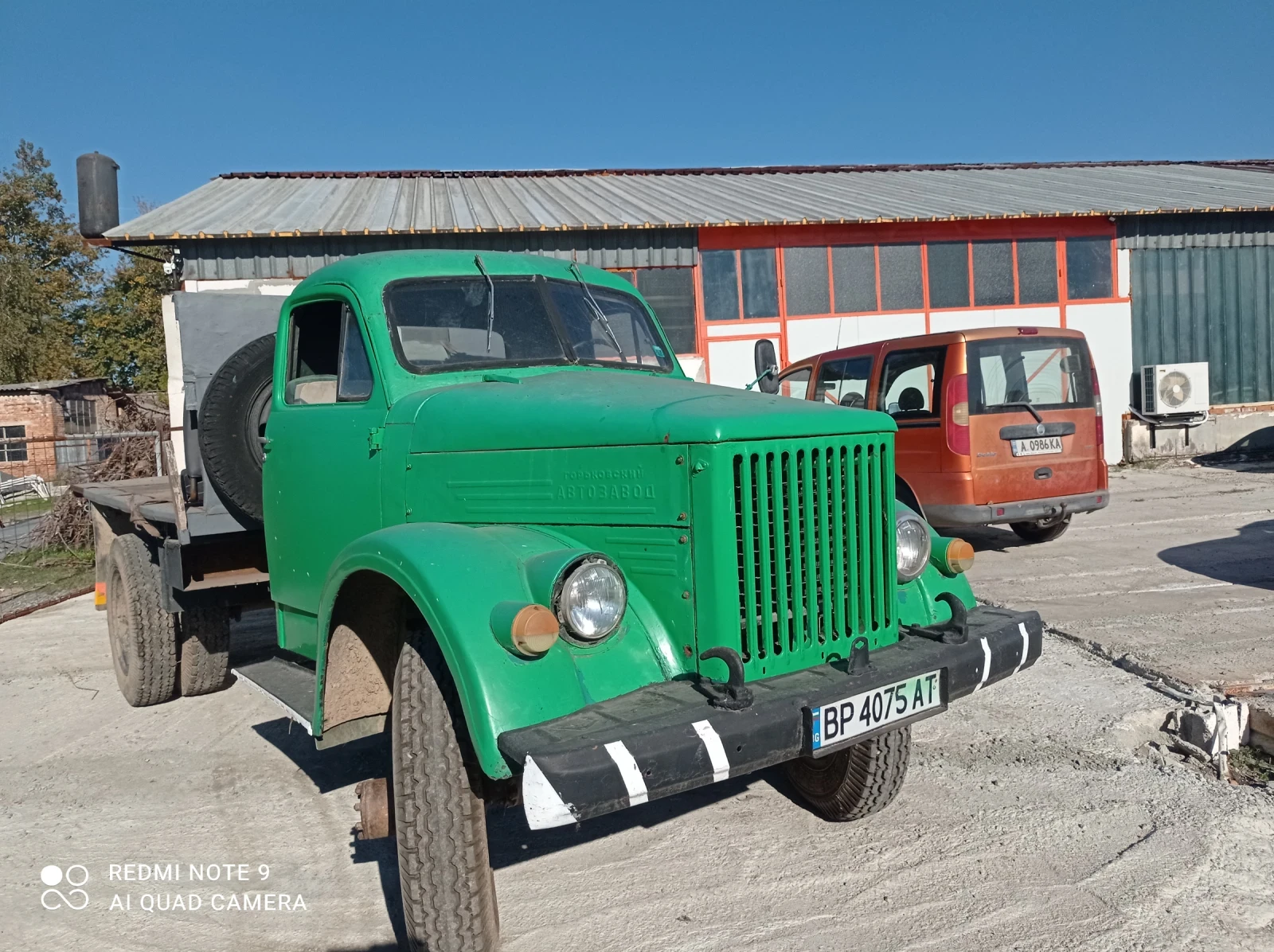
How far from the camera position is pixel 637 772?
227 cm

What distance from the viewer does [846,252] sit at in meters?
13.9

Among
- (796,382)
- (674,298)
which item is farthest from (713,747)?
(674,298)

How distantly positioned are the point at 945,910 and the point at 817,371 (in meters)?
6.97

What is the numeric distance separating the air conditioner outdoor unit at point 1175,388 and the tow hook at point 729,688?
14032 mm

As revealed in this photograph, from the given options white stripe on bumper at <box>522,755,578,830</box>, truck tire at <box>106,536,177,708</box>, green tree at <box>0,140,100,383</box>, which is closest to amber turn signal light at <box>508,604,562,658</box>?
white stripe on bumper at <box>522,755,578,830</box>

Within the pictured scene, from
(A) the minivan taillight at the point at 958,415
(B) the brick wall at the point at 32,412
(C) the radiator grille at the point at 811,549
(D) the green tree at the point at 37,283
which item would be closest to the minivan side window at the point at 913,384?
(A) the minivan taillight at the point at 958,415

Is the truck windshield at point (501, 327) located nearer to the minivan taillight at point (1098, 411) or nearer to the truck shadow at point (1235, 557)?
the truck shadow at point (1235, 557)

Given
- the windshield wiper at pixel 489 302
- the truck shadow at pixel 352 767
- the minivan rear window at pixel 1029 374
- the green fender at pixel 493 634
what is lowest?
the truck shadow at pixel 352 767

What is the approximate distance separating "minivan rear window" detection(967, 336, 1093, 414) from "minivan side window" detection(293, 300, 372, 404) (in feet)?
17.6

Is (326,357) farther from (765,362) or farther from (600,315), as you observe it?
(765,362)

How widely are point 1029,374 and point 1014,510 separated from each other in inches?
45.5

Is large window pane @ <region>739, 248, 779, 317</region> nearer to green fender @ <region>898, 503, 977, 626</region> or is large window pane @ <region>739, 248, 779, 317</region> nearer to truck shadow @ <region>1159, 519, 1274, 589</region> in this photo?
truck shadow @ <region>1159, 519, 1274, 589</region>

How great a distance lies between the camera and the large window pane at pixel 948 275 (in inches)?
556

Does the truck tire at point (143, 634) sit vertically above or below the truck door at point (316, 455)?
below
